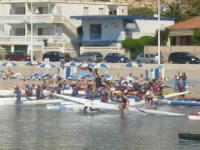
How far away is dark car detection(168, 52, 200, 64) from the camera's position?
72181mm

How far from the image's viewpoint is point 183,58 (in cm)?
7350

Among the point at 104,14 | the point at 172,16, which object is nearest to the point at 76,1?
the point at 104,14

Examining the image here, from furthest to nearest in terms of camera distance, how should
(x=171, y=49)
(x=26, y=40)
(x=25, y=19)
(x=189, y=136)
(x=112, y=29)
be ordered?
(x=25, y=19)
(x=112, y=29)
(x=26, y=40)
(x=171, y=49)
(x=189, y=136)

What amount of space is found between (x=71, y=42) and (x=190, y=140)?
5855cm

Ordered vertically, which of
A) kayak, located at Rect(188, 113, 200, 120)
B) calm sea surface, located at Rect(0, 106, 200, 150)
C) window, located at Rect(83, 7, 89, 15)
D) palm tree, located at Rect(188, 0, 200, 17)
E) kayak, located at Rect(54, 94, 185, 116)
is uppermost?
palm tree, located at Rect(188, 0, 200, 17)

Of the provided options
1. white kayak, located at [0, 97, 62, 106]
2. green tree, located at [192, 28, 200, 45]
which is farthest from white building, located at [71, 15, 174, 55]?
white kayak, located at [0, 97, 62, 106]

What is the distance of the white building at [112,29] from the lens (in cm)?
9288

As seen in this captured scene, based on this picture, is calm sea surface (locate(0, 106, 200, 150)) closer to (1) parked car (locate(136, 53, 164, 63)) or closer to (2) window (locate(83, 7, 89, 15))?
(1) parked car (locate(136, 53, 164, 63))

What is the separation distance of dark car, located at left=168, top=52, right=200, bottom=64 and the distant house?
445 inches

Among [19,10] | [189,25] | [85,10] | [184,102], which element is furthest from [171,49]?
[184,102]

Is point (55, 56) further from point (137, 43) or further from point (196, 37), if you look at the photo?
point (196, 37)

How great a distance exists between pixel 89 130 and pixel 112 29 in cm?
5408

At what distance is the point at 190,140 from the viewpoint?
118 feet

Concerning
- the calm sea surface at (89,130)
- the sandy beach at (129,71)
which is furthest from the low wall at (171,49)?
the calm sea surface at (89,130)
